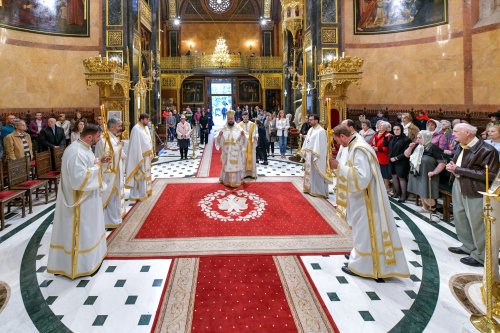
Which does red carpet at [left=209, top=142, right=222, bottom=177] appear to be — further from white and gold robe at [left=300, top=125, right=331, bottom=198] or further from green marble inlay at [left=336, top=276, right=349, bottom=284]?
green marble inlay at [left=336, top=276, right=349, bottom=284]

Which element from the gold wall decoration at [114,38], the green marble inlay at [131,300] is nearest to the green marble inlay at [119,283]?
the green marble inlay at [131,300]

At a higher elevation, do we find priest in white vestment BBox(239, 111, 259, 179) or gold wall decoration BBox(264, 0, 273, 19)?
gold wall decoration BBox(264, 0, 273, 19)

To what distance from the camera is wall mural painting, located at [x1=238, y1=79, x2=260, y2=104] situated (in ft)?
96.9

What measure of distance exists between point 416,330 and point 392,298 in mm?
583

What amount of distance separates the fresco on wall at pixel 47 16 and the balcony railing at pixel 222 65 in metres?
12.9

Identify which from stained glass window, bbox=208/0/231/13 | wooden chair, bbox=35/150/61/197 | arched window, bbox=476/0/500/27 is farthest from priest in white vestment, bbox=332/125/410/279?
stained glass window, bbox=208/0/231/13

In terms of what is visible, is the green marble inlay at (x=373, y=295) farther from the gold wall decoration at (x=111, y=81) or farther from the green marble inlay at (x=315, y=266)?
the gold wall decoration at (x=111, y=81)

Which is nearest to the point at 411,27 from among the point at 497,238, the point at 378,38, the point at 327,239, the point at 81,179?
the point at 378,38

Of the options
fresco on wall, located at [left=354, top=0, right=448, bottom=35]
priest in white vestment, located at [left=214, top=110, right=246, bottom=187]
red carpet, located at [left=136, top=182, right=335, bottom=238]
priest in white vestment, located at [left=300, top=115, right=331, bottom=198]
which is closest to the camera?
red carpet, located at [left=136, top=182, right=335, bottom=238]

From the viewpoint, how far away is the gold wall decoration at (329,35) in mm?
15031

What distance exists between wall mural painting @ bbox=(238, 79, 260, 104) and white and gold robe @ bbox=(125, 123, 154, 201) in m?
22.1

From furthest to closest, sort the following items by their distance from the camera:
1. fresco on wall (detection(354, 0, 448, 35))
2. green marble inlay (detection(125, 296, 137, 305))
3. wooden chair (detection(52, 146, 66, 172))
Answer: fresco on wall (detection(354, 0, 448, 35))
wooden chair (detection(52, 146, 66, 172))
green marble inlay (detection(125, 296, 137, 305))

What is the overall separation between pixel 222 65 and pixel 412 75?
54.1ft

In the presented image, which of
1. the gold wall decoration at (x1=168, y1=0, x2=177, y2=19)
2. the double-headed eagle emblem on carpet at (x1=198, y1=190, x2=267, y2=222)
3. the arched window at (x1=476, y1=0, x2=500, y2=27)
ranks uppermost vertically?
the gold wall decoration at (x1=168, y1=0, x2=177, y2=19)
